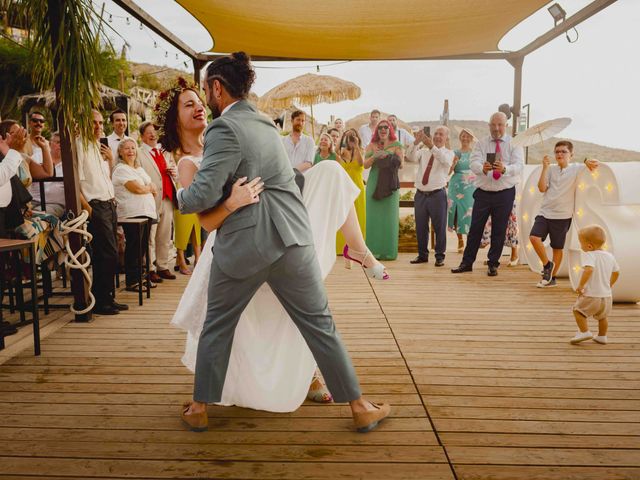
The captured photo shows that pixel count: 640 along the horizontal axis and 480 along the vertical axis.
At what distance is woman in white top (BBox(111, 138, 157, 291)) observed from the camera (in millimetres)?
5113

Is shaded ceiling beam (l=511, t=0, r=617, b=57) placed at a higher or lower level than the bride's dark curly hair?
higher

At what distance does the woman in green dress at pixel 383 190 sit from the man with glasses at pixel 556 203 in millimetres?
2123

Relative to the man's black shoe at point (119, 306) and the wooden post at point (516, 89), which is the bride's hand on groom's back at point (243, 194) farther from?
the wooden post at point (516, 89)

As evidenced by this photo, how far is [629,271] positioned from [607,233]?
1.24ft

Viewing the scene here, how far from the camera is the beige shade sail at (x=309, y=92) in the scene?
9133 millimetres

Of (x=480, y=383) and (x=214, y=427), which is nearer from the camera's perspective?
(x=214, y=427)

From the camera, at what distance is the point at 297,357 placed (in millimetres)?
2537

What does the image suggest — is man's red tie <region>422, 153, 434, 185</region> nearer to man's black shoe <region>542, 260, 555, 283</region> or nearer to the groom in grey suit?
man's black shoe <region>542, 260, 555, 283</region>

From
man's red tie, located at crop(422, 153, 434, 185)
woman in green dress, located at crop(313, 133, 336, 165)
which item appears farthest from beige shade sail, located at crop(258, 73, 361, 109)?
man's red tie, located at crop(422, 153, 434, 185)

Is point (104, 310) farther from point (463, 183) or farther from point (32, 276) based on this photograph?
point (463, 183)

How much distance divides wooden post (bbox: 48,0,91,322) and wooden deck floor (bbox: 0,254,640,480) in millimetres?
235

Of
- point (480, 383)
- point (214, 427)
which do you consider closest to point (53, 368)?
point (214, 427)

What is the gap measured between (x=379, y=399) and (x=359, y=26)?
15.7 ft

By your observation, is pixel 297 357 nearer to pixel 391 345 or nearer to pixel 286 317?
pixel 286 317
